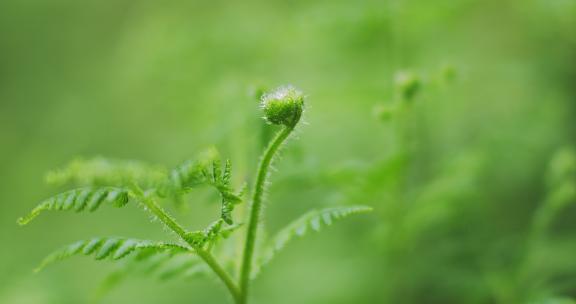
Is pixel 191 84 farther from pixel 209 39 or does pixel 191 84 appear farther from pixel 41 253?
pixel 41 253

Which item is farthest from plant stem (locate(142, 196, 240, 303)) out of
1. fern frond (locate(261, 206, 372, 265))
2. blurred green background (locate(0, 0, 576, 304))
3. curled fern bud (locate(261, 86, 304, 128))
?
blurred green background (locate(0, 0, 576, 304))

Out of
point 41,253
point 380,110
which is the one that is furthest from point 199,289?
point 380,110

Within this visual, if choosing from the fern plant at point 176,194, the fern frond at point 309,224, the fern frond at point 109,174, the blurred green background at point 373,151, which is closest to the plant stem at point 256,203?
the fern plant at point 176,194

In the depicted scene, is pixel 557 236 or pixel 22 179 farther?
pixel 22 179

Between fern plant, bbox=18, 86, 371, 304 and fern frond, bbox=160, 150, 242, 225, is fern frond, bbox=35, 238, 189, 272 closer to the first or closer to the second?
fern plant, bbox=18, 86, 371, 304

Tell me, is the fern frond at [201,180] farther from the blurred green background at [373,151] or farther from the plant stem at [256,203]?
the blurred green background at [373,151]

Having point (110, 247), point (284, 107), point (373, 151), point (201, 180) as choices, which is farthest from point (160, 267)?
point (373, 151)
